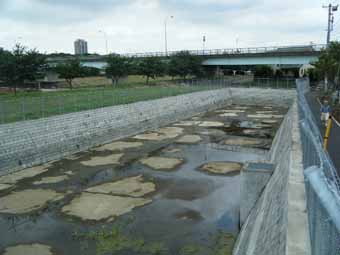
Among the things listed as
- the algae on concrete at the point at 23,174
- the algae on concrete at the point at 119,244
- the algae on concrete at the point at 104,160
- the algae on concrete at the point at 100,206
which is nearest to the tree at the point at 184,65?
the algae on concrete at the point at 104,160

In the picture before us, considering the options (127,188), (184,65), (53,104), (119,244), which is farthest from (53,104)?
(184,65)

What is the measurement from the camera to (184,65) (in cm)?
7269

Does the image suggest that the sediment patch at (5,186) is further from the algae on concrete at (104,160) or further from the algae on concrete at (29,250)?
the algae on concrete at (29,250)

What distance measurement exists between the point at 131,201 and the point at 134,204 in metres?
0.34

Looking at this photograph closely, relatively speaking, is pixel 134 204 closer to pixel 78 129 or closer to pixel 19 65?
pixel 78 129

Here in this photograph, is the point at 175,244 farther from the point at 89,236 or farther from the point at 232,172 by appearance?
the point at 232,172

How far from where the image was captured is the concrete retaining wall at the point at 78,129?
1894cm

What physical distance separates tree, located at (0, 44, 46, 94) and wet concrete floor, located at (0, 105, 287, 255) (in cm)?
2166

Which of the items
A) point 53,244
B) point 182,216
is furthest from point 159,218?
point 53,244

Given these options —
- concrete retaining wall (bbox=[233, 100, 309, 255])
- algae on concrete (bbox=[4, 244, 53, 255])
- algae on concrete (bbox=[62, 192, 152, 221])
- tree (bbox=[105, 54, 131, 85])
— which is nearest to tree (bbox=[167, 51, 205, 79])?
tree (bbox=[105, 54, 131, 85])

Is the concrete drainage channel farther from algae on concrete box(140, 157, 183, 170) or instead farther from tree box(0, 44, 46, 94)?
tree box(0, 44, 46, 94)

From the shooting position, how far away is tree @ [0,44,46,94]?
39594 mm

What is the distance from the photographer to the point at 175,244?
10.8 metres

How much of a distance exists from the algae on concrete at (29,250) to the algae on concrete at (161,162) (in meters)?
9.17
